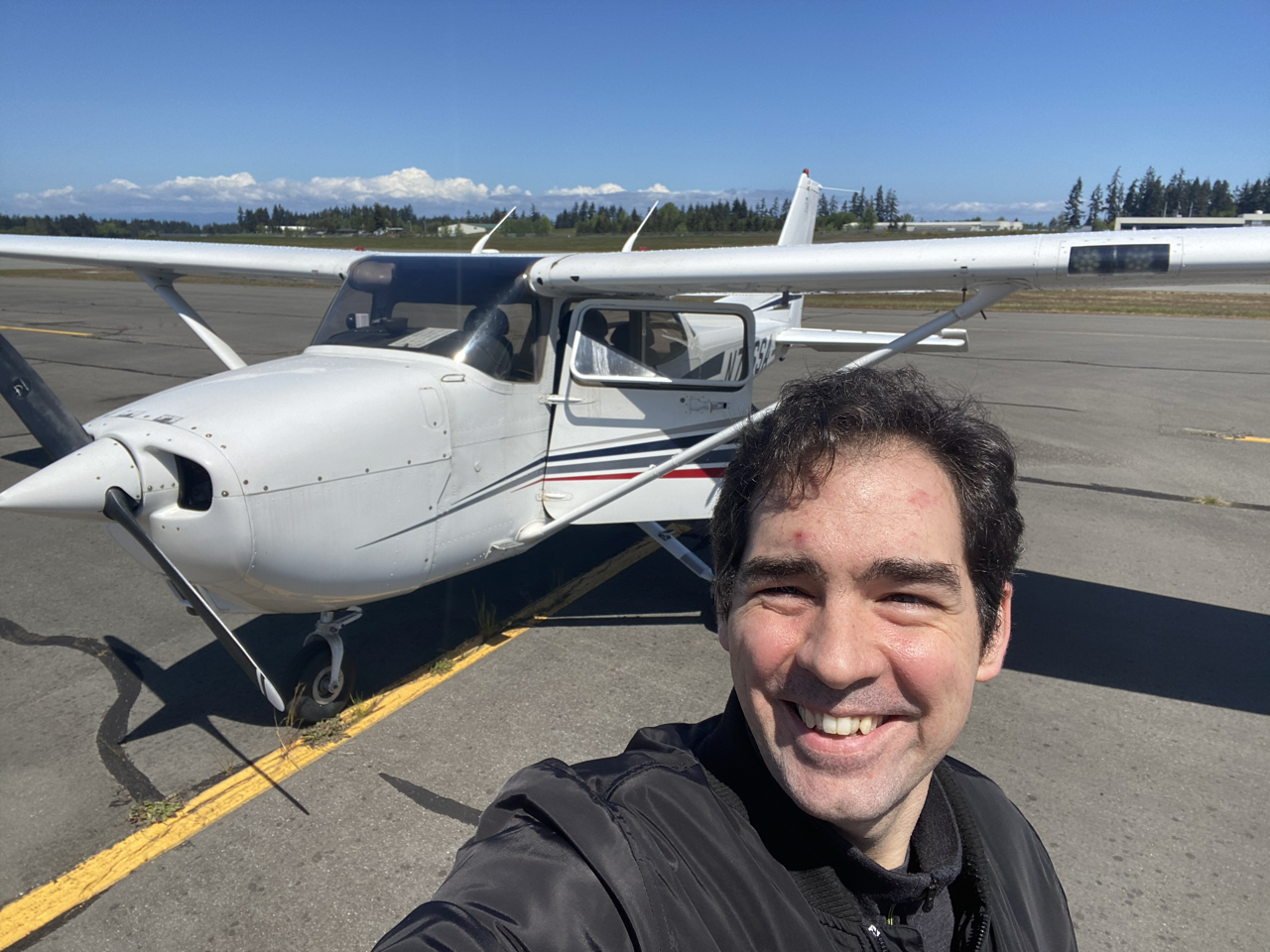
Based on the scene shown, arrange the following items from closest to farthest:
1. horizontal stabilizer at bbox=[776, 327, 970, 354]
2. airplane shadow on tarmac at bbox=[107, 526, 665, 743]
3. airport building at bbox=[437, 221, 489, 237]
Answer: airplane shadow on tarmac at bbox=[107, 526, 665, 743], horizontal stabilizer at bbox=[776, 327, 970, 354], airport building at bbox=[437, 221, 489, 237]

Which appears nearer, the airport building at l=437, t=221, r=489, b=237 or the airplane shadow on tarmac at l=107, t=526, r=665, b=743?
the airplane shadow on tarmac at l=107, t=526, r=665, b=743

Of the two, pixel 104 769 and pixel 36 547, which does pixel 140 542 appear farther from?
pixel 36 547

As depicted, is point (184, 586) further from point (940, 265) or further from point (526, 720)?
point (940, 265)

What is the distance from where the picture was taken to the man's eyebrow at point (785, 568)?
3.59 ft

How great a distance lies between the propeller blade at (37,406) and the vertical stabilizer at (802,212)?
8.32 metres

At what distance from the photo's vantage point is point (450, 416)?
413 centimetres

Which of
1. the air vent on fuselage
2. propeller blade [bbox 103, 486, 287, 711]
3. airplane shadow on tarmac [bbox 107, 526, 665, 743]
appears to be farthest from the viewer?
airplane shadow on tarmac [bbox 107, 526, 665, 743]

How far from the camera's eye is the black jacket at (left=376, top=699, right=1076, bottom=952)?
951mm

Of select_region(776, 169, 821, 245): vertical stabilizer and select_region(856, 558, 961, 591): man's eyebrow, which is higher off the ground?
select_region(776, 169, 821, 245): vertical stabilizer

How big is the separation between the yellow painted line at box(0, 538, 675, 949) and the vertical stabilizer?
684 centimetres

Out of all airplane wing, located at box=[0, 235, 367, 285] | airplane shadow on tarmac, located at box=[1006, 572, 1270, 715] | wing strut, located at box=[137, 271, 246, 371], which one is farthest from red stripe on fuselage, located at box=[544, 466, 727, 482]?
airplane wing, located at box=[0, 235, 367, 285]

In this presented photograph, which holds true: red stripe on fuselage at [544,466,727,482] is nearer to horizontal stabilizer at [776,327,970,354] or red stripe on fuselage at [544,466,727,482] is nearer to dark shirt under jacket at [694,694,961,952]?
horizontal stabilizer at [776,327,970,354]

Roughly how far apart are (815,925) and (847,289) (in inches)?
164

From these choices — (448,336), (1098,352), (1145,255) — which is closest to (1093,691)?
(1145,255)
